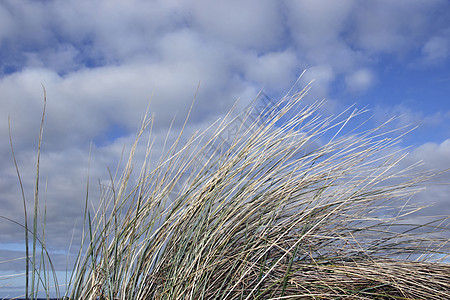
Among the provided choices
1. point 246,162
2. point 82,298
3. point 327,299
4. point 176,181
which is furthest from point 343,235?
point 82,298

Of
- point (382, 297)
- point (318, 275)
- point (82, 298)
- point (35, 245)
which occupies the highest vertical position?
point (35, 245)

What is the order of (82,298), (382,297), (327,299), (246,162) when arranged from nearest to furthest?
(327,299) → (382,297) → (82,298) → (246,162)

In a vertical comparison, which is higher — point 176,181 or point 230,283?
point 176,181

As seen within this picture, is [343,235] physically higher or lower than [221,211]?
lower

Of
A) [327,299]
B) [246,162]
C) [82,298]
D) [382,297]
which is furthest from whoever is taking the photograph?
[246,162]

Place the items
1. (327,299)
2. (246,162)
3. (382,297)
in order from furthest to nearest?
(246,162) < (382,297) < (327,299)

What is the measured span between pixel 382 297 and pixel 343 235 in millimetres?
318

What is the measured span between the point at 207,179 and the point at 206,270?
1.56 feet

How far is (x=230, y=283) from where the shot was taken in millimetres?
1692

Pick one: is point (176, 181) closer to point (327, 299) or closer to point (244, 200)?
point (244, 200)

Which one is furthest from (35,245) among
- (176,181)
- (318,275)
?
(318,275)

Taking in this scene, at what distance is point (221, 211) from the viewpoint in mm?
1936

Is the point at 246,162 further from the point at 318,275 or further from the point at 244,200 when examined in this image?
the point at 318,275

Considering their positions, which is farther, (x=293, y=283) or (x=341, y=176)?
(x=341, y=176)
